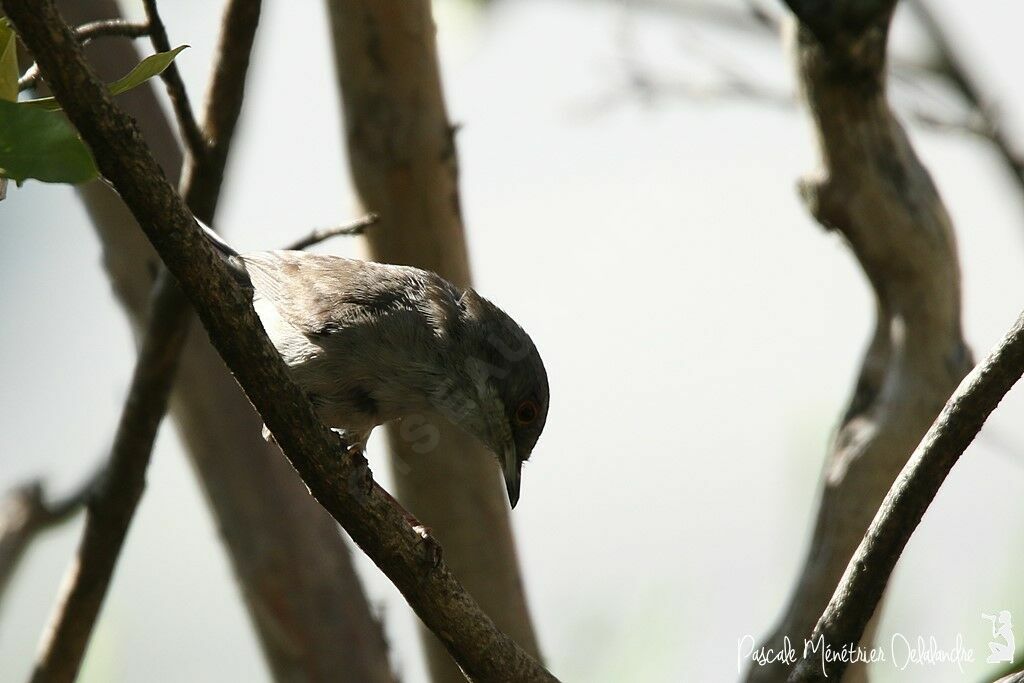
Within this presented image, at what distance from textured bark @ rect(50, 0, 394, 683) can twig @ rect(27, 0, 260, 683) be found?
105cm

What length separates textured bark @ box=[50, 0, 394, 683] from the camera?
19.1ft

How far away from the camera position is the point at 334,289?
418 centimetres

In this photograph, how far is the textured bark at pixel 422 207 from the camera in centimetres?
511

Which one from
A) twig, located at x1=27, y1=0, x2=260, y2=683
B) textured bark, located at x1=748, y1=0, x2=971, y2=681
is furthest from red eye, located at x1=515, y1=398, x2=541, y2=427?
twig, located at x1=27, y1=0, x2=260, y2=683

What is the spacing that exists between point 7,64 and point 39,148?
0.92ft

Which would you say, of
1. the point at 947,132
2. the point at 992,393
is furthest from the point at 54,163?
the point at 947,132

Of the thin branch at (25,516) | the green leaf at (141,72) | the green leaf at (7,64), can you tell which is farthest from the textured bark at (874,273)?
the thin branch at (25,516)

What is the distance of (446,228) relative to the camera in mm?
5266

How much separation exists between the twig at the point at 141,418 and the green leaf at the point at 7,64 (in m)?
2.04

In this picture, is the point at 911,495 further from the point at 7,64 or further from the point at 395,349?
the point at 7,64

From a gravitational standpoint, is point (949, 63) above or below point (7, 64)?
below

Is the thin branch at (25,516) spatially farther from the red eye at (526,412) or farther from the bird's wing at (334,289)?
the red eye at (526,412)

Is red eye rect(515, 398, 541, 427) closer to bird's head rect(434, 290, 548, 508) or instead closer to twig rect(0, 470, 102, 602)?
bird's head rect(434, 290, 548, 508)

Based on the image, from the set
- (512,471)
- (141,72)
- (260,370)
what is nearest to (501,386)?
(512,471)
